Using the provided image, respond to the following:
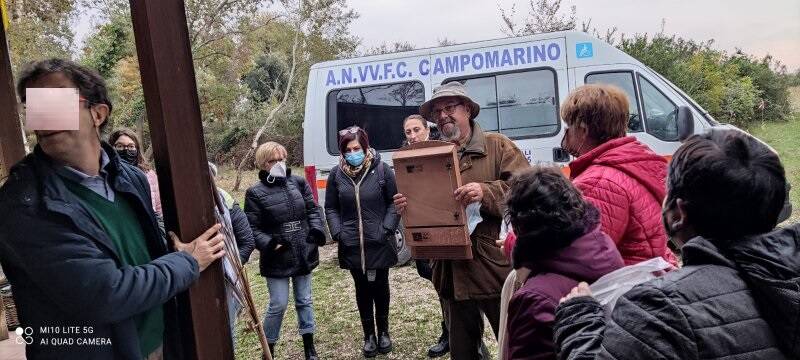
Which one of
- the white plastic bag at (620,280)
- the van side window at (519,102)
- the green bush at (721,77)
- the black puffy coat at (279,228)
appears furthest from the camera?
the green bush at (721,77)

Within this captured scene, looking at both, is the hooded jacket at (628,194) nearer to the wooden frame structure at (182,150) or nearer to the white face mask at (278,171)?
the wooden frame structure at (182,150)

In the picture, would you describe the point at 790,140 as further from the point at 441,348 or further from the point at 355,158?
the point at 355,158

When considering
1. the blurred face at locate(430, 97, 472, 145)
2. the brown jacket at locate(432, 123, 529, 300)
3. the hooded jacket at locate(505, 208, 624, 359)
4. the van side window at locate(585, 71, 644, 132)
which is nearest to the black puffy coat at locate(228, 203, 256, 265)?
the brown jacket at locate(432, 123, 529, 300)

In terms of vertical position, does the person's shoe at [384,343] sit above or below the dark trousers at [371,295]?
below

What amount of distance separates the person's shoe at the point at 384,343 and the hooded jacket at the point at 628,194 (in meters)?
2.60

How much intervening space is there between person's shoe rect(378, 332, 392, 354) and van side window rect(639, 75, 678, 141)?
4.11 metres

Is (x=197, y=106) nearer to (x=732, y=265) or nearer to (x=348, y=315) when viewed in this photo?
(x=732, y=265)

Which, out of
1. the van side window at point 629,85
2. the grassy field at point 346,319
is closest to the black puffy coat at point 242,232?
the grassy field at point 346,319

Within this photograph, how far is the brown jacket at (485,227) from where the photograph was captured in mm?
2709

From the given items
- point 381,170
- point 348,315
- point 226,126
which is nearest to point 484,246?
point 381,170

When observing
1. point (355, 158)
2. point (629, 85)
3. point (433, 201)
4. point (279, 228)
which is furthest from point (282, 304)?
point (629, 85)

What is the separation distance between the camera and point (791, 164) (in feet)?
40.7

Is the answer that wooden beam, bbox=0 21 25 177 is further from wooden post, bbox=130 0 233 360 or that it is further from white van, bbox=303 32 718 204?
white van, bbox=303 32 718 204

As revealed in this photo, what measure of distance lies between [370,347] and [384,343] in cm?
12
